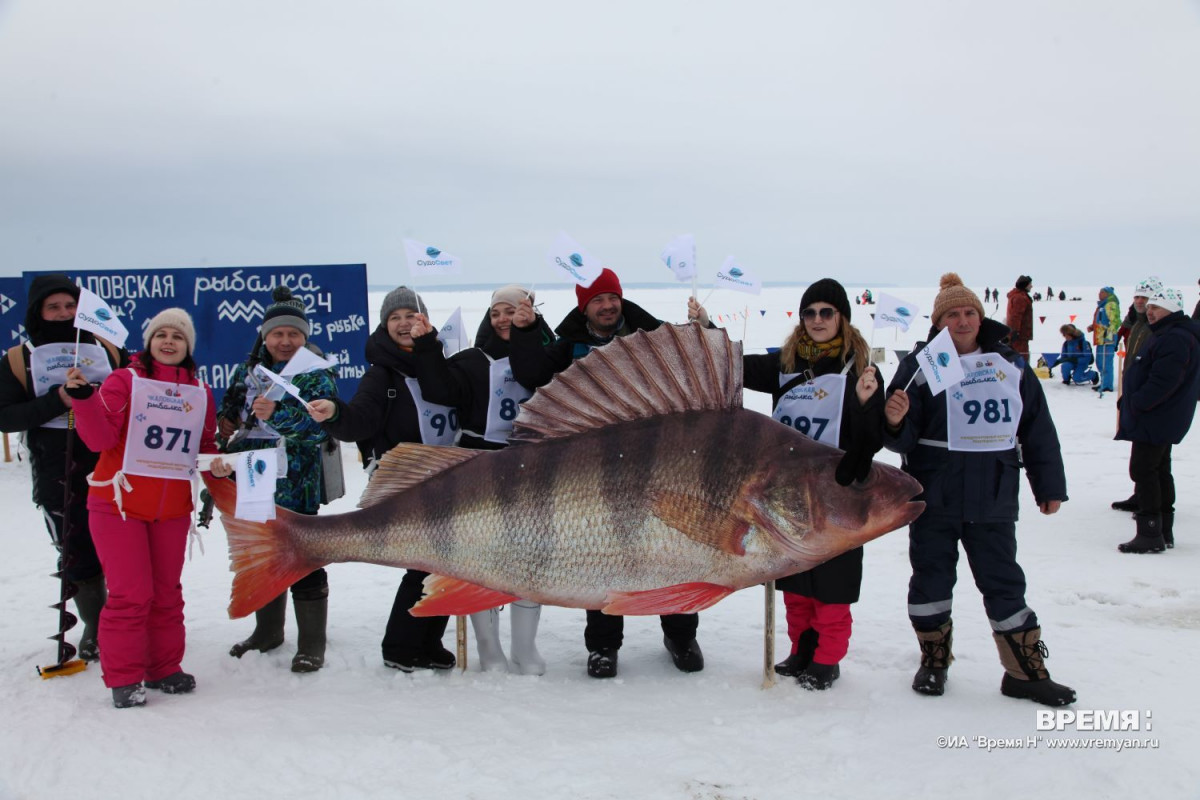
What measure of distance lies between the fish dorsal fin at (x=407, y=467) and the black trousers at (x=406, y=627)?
1.34 m

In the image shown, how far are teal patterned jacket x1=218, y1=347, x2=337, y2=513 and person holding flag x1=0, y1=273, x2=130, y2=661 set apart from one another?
82 cm

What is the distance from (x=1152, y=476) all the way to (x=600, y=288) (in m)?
5.34

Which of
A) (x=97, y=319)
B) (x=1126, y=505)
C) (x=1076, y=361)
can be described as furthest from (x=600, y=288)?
(x=1076, y=361)

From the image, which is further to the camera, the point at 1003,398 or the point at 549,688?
the point at 549,688

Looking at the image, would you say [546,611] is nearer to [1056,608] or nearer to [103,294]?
[1056,608]

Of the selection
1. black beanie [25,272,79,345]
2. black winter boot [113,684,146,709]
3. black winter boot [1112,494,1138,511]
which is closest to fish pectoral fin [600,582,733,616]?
black winter boot [113,684,146,709]

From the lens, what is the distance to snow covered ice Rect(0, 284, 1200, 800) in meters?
3.37

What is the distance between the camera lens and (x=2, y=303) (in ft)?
32.8

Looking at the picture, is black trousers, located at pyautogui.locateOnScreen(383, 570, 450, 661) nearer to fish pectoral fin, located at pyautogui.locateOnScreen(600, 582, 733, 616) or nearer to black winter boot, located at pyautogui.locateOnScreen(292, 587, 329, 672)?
black winter boot, located at pyautogui.locateOnScreen(292, 587, 329, 672)

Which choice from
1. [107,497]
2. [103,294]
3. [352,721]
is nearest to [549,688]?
[352,721]

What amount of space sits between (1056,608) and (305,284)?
8.34 m

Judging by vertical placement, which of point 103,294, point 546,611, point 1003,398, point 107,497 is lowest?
point 546,611

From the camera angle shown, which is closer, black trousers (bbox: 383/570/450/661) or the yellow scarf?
the yellow scarf

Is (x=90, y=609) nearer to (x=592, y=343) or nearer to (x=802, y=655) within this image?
(x=592, y=343)
